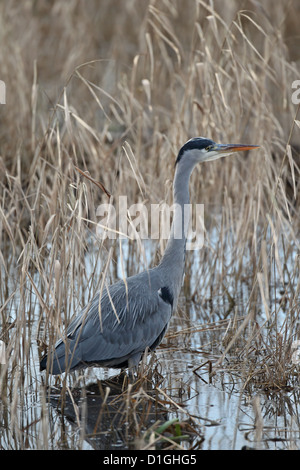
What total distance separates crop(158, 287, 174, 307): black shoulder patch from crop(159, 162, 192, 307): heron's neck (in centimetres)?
3

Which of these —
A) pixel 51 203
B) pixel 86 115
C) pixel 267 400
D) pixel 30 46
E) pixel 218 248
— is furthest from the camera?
pixel 30 46

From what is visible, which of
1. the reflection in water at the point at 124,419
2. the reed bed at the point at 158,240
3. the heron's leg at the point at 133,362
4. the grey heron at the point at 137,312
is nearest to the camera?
the reflection in water at the point at 124,419

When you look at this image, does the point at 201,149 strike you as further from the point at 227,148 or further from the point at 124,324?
the point at 124,324

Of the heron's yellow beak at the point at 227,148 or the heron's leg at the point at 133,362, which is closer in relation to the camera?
the heron's leg at the point at 133,362

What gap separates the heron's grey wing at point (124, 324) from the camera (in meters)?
4.22

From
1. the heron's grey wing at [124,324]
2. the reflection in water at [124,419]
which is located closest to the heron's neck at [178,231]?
the heron's grey wing at [124,324]

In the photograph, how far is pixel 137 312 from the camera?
4379 millimetres

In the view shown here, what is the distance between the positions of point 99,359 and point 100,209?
2062 millimetres

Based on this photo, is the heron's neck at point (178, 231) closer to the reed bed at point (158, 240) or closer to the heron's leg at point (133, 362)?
the reed bed at point (158, 240)

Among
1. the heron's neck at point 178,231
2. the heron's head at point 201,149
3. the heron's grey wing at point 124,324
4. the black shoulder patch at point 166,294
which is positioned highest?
the heron's head at point 201,149

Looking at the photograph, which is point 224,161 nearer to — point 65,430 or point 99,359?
point 99,359

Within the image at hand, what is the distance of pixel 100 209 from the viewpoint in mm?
6035

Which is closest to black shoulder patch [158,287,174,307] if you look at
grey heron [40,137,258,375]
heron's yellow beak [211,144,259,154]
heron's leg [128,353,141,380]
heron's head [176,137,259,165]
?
grey heron [40,137,258,375]
